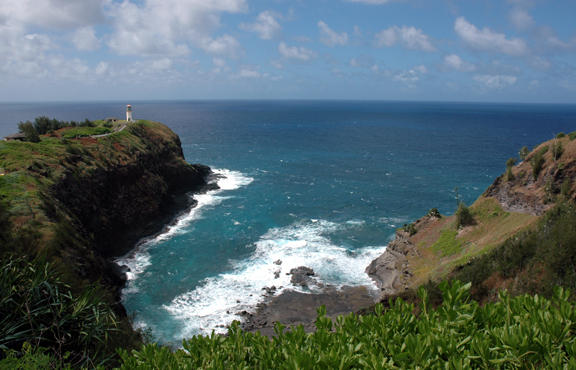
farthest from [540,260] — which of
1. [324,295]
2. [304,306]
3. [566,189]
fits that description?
[324,295]

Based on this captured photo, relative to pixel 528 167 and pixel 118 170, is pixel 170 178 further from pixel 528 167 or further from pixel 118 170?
pixel 528 167

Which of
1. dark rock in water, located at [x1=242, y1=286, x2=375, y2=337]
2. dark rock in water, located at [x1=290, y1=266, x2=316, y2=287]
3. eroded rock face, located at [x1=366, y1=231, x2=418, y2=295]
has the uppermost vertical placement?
eroded rock face, located at [x1=366, y1=231, x2=418, y2=295]

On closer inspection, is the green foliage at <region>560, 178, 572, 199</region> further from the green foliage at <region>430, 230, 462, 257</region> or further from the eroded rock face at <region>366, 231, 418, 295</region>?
the eroded rock face at <region>366, 231, 418, 295</region>

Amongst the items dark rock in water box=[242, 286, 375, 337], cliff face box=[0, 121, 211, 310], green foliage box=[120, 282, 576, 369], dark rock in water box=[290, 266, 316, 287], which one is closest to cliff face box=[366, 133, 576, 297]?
→ dark rock in water box=[242, 286, 375, 337]

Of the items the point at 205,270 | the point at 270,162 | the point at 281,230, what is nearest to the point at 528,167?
the point at 281,230

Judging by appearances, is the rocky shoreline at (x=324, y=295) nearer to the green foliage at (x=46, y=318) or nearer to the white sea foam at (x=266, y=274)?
the white sea foam at (x=266, y=274)

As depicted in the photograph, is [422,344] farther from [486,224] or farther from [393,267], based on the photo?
[486,224]

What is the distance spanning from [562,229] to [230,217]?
1720 inches

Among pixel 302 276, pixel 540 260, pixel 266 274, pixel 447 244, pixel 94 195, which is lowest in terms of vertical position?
pixel 266 274

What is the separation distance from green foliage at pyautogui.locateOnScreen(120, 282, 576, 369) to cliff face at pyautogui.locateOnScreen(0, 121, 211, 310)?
1205 cm

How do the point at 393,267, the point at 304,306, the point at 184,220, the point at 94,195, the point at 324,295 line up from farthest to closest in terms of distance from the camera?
the point at 184,220, the point at 94,195, the point at 393,267, the point at 324,295, the point at 304,306

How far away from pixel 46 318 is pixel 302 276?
2727cm

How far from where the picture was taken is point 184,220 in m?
53.5

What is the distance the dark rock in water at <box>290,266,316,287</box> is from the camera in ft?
119
